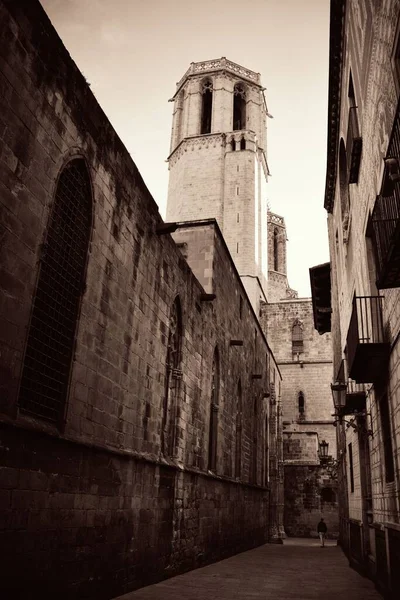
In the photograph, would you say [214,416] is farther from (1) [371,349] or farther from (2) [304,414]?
(2) [304,414]

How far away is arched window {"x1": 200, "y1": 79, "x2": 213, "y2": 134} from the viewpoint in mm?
38812

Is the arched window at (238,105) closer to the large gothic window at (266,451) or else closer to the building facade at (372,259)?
the large gothic window at (266,451)

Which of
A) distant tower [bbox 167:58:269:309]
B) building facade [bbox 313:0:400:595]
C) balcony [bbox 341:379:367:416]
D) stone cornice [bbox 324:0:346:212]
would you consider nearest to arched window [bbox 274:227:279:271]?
distant tower [bbox 167:58:269:309]

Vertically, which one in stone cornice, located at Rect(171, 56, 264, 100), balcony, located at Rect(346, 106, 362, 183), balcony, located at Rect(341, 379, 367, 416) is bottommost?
balcony, located at Rect(341, 379, 367, 416)

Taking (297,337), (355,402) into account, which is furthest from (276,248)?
(355,402)

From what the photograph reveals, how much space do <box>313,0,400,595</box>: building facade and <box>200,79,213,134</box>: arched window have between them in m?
28.0

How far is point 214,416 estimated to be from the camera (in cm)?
1354

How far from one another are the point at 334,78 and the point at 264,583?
1064cm

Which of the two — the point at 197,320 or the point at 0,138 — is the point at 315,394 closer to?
the point at 197,320

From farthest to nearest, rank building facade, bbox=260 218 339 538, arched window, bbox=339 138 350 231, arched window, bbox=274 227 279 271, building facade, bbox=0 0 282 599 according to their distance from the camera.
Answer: arched window, bbox=274 227 279 271 → building facade, bbox=260 218 339 538 → arched window, bbox=339 138 350 231 → building facade, bbox=0 0 282 599

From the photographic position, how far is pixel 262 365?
22.8 metres

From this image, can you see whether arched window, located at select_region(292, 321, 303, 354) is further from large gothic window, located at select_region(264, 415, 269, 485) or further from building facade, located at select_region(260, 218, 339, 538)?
large gothic window, located at select_region(264, 415, 269, 485)

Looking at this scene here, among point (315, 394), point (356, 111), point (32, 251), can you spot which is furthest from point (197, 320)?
point (315, 394)

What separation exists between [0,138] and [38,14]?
1.80 m
